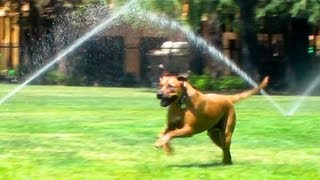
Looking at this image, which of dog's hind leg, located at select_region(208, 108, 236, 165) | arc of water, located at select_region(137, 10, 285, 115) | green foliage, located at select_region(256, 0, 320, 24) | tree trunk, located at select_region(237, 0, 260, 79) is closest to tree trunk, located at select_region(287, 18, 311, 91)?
tree trunk, located at select_region(237, 0, 260, 79)

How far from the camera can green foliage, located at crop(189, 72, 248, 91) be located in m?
29.6

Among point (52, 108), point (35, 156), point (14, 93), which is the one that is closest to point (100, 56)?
point (14, 93)

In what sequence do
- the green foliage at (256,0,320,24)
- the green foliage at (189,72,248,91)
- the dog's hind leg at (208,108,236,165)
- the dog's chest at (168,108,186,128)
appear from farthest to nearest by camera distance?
the green foliage at (189,72,248,91)
the green foliage at (256,0,320,24)
the dog's hind leg at (208,108,236,165)
the dog's chest at (168,108,186,128)

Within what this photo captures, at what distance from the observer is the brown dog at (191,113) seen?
875 centimetres

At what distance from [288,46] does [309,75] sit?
134 cm

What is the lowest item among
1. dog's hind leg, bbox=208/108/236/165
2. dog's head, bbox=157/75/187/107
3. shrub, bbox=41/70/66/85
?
shrub, bbox=41/70/66/85

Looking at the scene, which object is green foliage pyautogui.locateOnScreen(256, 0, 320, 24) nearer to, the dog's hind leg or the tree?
the tree

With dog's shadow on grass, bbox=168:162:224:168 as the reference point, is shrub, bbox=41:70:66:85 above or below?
below

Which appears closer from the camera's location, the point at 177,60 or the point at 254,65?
the point at 254,65

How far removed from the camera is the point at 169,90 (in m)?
8.72

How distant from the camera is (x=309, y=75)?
1278 inches

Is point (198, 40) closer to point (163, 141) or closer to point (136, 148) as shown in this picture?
point (136, 148)

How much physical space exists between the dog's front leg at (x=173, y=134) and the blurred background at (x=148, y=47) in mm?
18527

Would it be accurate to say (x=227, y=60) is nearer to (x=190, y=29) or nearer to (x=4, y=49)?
(x=190, y=29)
